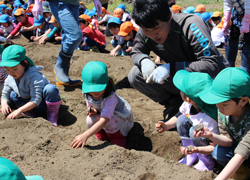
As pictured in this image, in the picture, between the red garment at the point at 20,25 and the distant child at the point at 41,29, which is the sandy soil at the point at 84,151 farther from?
the red garment at the point at 20,25

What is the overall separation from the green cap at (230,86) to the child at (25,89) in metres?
1.91

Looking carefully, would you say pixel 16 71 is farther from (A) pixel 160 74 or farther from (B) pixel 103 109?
(A) pixel 160 74

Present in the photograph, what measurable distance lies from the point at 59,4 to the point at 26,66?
1243mm

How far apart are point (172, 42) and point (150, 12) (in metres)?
0.50

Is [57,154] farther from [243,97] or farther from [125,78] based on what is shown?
[125,78]

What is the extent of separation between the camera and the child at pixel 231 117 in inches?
66.4

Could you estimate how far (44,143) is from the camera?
7.82ft

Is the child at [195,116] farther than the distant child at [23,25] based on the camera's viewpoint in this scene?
No

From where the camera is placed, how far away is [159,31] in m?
2.47

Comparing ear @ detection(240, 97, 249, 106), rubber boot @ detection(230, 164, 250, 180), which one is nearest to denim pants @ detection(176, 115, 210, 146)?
rubber boot @ detection(230, 164, 250, 180)

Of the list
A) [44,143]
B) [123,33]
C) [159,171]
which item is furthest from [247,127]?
[123,33]

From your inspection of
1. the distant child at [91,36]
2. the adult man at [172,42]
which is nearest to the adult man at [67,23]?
the adult man at [172,42]

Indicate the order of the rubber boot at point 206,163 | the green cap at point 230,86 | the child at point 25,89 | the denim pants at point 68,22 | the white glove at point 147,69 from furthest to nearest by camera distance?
the denim pants at point 68,22 < the child at point 25,89 < the white glove at point 147,69 < the rubber boot at point 206,163 < the green cap at point 230,86

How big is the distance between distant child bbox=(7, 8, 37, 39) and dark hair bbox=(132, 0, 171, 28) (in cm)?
614
